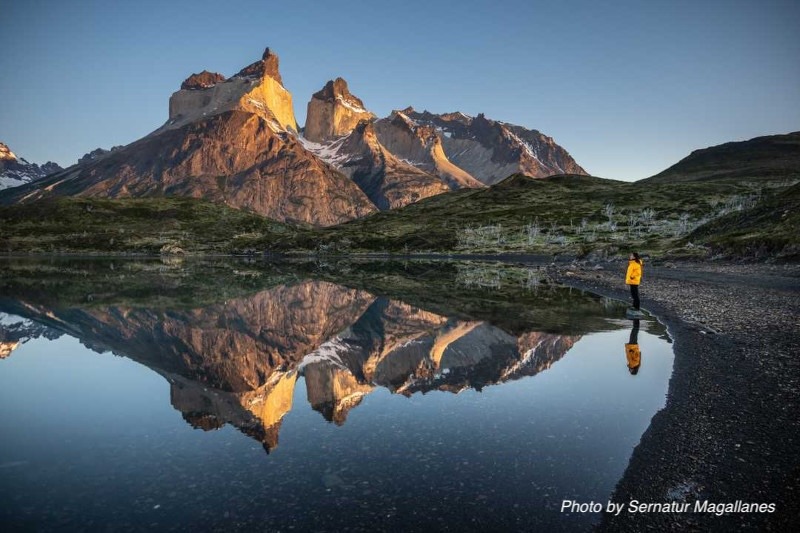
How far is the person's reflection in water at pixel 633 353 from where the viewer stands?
22.3 metres

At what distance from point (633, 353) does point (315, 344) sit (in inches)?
733

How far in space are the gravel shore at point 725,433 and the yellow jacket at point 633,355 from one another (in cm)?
171

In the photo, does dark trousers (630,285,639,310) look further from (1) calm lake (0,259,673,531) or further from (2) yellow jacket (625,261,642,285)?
(1) calm lake (0,259,673,531)

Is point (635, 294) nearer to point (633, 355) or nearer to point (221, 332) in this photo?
point (633, 355)

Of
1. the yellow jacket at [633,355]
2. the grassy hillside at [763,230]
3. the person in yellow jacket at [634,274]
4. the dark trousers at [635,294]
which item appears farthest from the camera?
Result: the grassy hillside at [763,230]

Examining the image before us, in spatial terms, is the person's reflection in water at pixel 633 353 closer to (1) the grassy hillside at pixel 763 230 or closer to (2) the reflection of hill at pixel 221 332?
(2) the reflection of hill at pixel 221 332

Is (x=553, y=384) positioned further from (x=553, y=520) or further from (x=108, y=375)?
(x=108, y=375)

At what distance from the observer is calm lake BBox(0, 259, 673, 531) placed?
10.7m

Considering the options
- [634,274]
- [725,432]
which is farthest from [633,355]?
[634,274]

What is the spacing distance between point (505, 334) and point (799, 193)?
104165 millimetres

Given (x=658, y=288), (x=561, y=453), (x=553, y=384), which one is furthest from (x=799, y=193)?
(x=561, y=453)

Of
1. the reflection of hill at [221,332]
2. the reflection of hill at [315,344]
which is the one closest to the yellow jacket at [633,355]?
the reflection of hill at [315,344]

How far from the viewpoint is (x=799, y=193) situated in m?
99.6

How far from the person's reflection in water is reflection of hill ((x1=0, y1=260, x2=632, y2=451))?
10.0 ft
